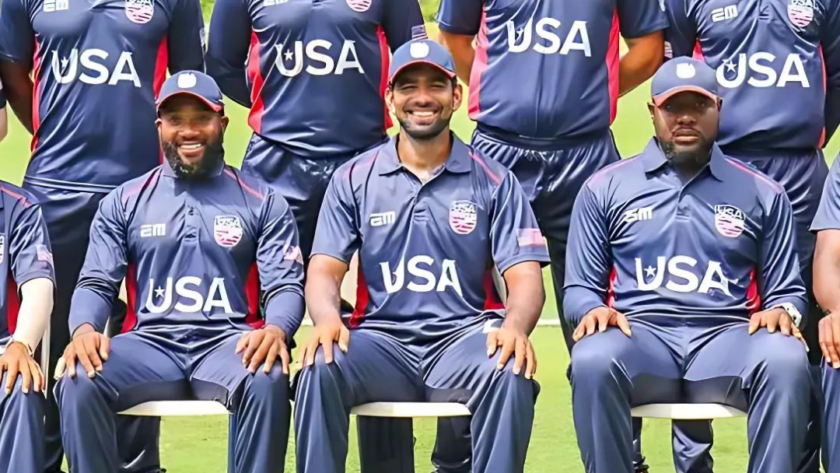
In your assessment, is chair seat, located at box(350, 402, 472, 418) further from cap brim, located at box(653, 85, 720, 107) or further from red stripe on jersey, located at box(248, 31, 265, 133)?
red stripe on jersey, located at box(248, 31, 265, 133)

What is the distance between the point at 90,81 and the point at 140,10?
0.31 meters

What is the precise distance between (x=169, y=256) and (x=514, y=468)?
4.39ft

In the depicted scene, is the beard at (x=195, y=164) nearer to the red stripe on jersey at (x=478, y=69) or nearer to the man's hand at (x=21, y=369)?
the man's hand at (x=21, y=369)

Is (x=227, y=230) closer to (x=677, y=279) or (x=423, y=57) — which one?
(x=423, y=57)

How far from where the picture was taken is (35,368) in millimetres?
4445

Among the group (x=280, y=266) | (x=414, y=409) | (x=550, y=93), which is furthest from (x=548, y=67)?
(x=414, y=409)

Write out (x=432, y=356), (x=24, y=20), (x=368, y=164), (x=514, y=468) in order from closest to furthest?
(x=514, y=468) → (x=432, y=356) → (x=368, y=164) → (x=24, y=20)

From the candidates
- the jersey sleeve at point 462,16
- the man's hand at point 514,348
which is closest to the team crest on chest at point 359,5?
the jersey sleeve at point 462,16

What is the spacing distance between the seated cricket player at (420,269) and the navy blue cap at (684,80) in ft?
1.83

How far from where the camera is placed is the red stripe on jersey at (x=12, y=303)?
473cm

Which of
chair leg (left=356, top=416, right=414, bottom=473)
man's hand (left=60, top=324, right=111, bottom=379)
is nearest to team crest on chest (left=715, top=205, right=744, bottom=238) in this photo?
chair leg (left=356, top=416, right=414, bottom=473)

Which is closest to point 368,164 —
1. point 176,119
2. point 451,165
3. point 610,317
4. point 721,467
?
point 451,165

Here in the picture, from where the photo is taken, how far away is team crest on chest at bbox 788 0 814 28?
5.14m

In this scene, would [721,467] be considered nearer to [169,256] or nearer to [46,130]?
[169,256]
